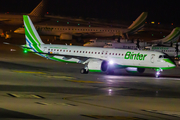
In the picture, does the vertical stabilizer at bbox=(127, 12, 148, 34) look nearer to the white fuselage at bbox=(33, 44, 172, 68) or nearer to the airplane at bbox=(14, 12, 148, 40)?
the airplane at bbox=(14, 12, 148, 40)

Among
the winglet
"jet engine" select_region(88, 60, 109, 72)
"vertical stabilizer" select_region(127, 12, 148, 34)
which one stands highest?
"vertical stabilizer" select_region(127, 12, 148, 34)

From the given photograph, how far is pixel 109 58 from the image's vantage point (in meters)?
40.2

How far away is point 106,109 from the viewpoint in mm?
19828

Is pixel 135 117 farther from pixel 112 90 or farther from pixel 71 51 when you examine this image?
pixel 71 51

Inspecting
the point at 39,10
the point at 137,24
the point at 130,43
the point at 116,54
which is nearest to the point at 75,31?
the point at 137,24

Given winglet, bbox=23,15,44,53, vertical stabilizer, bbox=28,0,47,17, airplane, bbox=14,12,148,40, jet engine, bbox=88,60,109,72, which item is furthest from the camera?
vertical stabilizer, bbox=28,0,47,17

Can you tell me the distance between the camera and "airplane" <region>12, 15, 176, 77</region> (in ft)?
124

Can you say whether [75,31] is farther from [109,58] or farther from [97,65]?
[97,65]

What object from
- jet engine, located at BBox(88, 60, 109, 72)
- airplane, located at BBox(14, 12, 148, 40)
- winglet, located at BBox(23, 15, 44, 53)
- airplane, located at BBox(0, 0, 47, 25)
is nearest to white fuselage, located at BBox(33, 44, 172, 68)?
winglet, located at BBox(23, 15, 44, 53)

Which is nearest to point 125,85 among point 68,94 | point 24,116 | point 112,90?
Answer: point 112,90

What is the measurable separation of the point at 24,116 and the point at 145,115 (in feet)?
19.3

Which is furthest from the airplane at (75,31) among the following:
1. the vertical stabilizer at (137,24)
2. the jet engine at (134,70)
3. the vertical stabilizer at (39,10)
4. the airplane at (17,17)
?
the jet engine at (134,70)

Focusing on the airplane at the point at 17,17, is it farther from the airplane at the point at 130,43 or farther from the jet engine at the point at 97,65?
the jet engine at the point at 97,65

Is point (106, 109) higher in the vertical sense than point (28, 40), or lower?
lower
